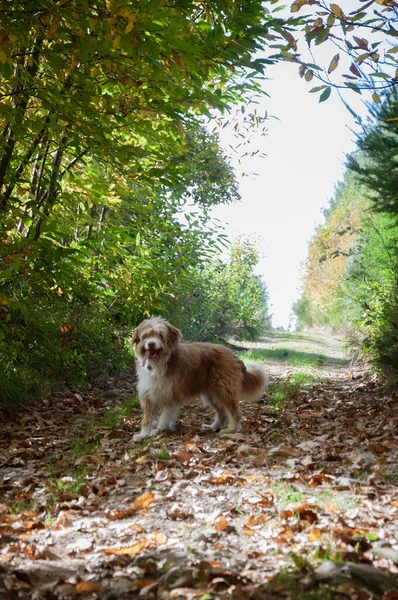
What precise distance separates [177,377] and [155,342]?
1.71 feet

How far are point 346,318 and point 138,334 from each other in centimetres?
1231

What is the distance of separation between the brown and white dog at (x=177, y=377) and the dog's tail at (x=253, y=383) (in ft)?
0.30

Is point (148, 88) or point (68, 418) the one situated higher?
point (148, 88)

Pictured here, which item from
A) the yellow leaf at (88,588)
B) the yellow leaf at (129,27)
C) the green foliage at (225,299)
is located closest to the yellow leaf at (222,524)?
the yellow leaf at (88,588)

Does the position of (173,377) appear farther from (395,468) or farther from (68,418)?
(395,468)

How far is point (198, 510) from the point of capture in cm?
366

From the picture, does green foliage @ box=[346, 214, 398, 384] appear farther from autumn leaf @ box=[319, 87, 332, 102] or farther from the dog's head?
autumn leaf @ box=[319, 87, 332, 102]

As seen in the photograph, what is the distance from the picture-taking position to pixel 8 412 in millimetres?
7426

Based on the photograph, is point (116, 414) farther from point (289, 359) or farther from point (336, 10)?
point (289, 359)

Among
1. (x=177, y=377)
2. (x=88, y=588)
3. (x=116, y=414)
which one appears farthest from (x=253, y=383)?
(x=88, y=588)

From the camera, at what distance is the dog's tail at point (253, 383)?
6.97 metres

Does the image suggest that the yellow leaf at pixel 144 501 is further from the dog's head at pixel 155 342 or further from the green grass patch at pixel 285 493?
the dog's head at pixel 155 342

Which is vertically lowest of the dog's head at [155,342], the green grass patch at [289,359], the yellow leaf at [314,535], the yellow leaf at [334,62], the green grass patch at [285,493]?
the green grass patch at [285,493]

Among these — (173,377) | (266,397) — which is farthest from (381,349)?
(173,377)
